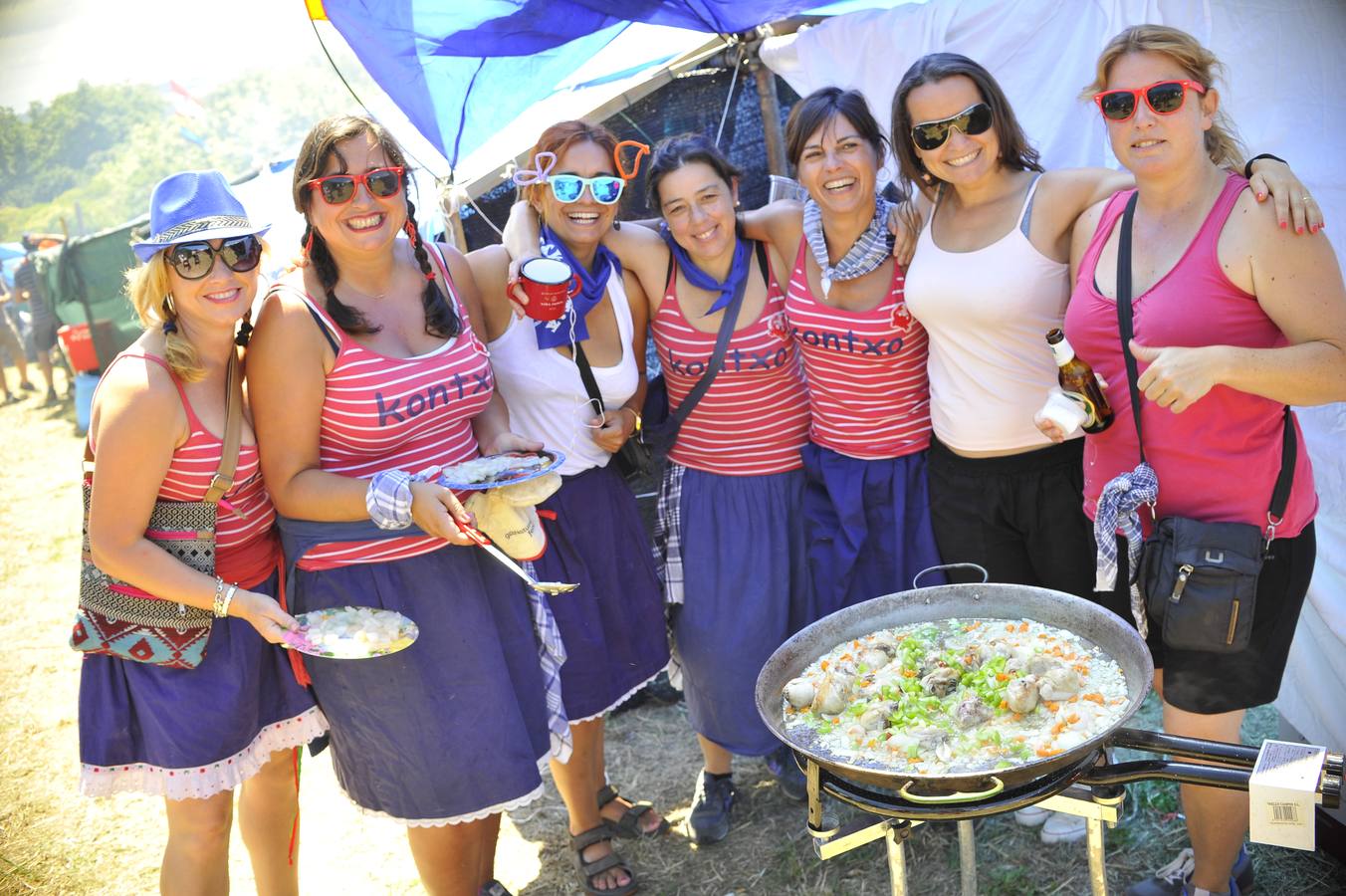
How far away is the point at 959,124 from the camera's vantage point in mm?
2797

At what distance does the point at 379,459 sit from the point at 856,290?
1.43 meters

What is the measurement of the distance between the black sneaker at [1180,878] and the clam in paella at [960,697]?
102 centimetres

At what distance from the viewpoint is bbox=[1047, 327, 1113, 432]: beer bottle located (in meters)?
2.46

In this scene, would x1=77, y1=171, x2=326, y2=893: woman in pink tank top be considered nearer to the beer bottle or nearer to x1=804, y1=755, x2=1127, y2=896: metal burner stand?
x1=804, y1=755, x2=1127, y2=896: metal burner stand

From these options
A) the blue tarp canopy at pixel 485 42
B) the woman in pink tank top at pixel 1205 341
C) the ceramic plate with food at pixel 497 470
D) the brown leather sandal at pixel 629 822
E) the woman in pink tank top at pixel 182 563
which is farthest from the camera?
the brown leather sandal at pixel 629 822

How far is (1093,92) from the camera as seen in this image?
255cm

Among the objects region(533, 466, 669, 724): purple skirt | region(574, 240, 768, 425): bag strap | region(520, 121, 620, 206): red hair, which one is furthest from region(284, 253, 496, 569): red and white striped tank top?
region(520, 121, 620, 206): red hair

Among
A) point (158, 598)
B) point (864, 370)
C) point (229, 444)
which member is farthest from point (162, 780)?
point (864, 370)

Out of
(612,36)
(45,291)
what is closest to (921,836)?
(612,36)

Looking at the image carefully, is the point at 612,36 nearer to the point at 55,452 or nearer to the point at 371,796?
the point at 371,796

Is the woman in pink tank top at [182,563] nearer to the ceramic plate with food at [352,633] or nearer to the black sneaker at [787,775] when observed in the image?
the ceramic plate with food at [352,633]

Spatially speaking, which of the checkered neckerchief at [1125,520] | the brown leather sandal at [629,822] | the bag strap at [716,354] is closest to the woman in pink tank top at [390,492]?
the bag strap at [716,354]

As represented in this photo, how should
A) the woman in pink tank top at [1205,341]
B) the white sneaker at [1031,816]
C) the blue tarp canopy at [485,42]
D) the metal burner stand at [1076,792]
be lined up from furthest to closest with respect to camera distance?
the blue tarp canopy at [485,42] < the white sneaker at [1031,816] < the woman in pink tank top at [1205,341] < the metal burner stand at [1076,792]

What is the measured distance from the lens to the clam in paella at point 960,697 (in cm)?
206
